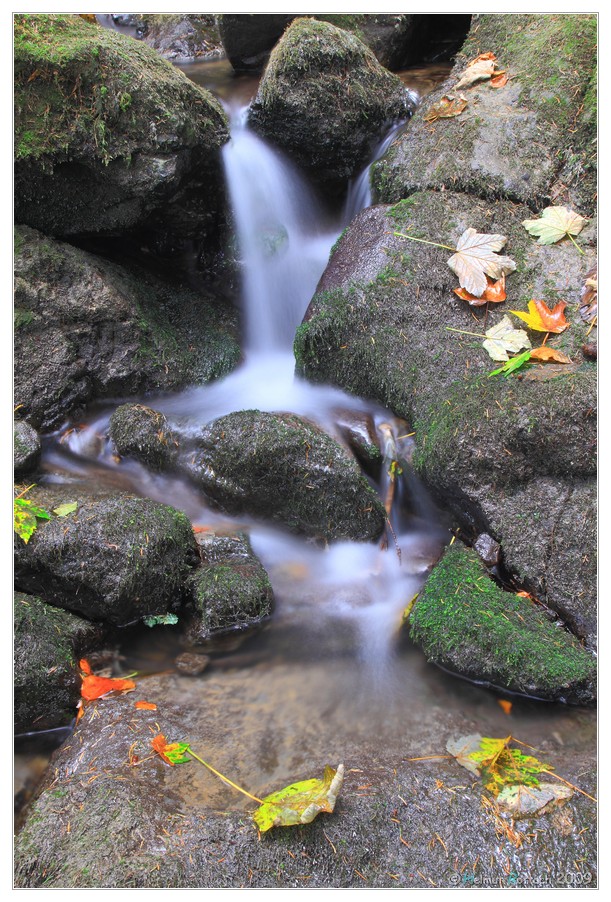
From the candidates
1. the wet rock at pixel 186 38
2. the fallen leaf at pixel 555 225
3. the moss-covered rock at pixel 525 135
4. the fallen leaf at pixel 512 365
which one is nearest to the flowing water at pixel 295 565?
the moss-covered rock at pixel 525 135

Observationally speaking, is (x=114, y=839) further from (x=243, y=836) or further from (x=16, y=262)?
(x=16, y=262)

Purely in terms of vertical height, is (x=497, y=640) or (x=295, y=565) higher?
(x=497, y=640)

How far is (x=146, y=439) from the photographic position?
14.2ft

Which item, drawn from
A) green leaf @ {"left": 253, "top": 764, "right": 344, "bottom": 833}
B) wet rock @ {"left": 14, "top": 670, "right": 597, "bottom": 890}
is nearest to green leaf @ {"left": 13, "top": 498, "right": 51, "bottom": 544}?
wet rock @ {"left": 14, "top": 670, "right": 597, "bottom": 890}

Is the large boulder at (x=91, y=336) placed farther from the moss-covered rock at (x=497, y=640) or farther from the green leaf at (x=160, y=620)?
the moss-covered rock at (x=497, y=640)

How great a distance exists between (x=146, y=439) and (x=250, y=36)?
172 inches

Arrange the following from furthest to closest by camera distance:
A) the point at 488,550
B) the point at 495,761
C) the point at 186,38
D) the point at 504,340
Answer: the point at 186,38 → the point at 504,340 → the point at 488,550 → the point at 495,761

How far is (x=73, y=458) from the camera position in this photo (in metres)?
4.52

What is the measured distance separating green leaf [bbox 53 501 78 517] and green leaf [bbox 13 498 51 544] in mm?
50

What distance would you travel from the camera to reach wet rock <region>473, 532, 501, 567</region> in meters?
3.50

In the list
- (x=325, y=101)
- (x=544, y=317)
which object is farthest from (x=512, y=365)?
(x=325, y=101)

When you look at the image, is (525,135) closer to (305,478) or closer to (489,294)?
(489,294)

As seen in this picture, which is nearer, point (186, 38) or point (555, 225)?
point (555, 225)

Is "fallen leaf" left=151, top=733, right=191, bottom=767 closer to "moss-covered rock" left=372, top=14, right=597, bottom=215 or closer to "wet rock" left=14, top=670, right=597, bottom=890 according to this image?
"wet rock" left=14, top=670, right=597, bottom=890
